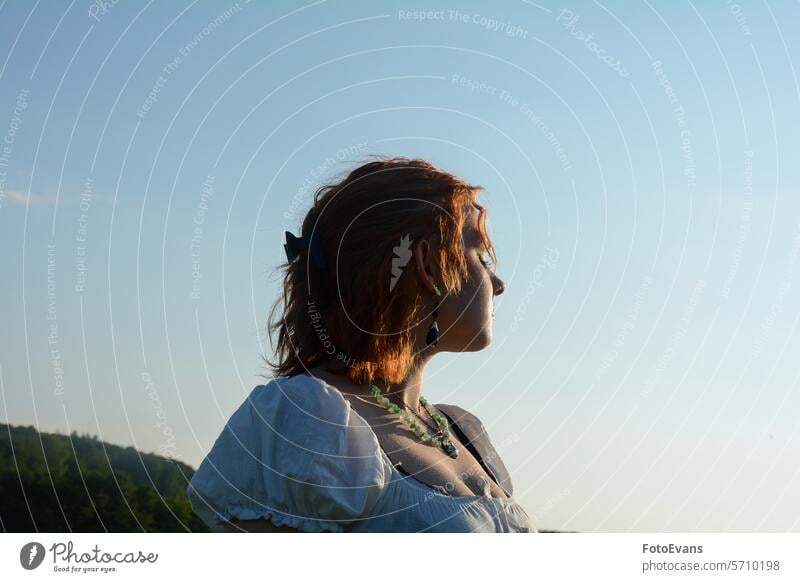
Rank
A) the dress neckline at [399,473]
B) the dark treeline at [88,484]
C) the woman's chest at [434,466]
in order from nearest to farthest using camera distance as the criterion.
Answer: the dress neckline at [399,473]
the woman's chest at [434,466]
the dark treeline at [88,484]

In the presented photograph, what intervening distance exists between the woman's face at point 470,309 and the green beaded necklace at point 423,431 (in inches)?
8.9

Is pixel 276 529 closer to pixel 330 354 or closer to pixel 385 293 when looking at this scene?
pixel 330 354

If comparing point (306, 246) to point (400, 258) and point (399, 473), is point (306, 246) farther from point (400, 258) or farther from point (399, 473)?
point (399, 473)

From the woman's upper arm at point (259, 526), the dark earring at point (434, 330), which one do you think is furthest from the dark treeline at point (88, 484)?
the dark earring at point (434, 330)

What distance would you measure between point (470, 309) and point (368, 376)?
0.35m

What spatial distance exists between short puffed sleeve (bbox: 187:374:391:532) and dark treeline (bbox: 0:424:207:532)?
0.79m

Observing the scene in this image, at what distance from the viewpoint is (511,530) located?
2834 millimetres

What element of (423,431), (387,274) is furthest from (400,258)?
(423,431)

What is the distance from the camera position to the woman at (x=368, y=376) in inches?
97.7

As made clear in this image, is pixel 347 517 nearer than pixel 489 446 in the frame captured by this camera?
Yes

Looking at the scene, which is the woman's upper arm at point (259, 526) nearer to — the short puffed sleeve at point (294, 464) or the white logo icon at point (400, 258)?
the short puffed sleeve at point (294, 464)
